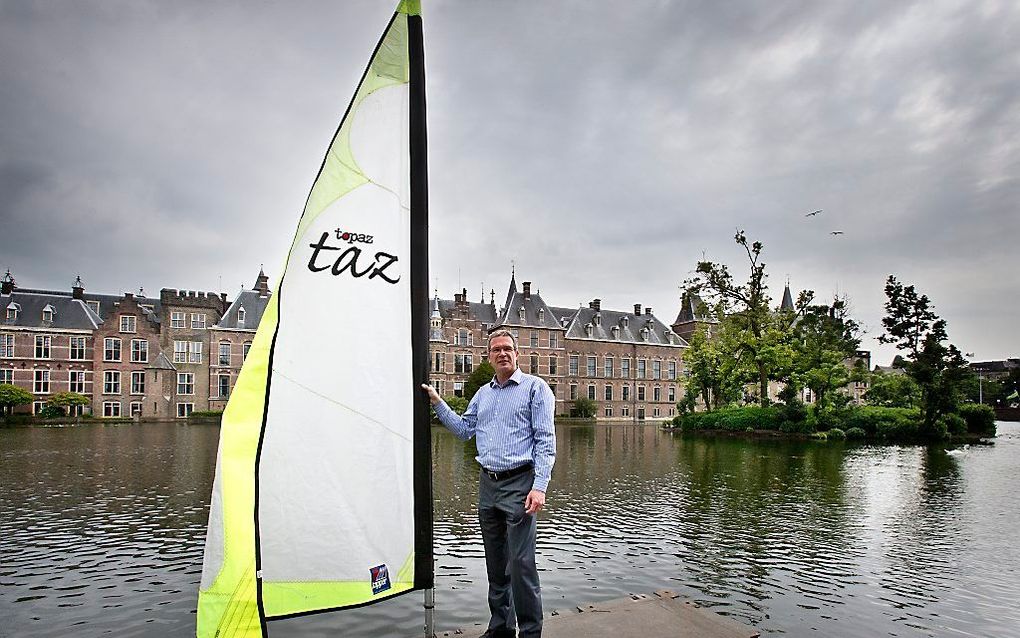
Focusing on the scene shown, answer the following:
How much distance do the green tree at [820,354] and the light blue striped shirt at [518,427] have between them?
3277 centimetres

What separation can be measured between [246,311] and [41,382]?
15061mm

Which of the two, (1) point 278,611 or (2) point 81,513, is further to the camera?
(2) point 81,513

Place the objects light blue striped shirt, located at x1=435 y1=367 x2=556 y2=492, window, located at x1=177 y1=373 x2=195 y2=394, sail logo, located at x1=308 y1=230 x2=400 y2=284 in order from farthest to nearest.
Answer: window, located at x1=177 y1=373 x2=195 y2=394
light blue striped shirt, located at x1=435 y1=367 x2=556 y2=492
sail logo, located at x1=308 y1=230 x2=400 y2=284

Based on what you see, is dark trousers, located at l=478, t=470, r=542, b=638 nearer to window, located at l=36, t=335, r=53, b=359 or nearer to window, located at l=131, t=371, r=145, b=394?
window, located at l=131, t=371, r=145, b=394

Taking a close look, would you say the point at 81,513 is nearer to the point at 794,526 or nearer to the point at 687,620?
the point at 687,620

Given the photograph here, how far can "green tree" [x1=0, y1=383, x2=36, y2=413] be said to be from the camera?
40.9 meters

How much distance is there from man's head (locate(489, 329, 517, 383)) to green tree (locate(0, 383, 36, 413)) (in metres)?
49.3

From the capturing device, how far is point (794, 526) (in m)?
10.2

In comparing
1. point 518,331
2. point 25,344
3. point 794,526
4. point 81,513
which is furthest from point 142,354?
point 794,526

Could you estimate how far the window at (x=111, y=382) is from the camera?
4813cm

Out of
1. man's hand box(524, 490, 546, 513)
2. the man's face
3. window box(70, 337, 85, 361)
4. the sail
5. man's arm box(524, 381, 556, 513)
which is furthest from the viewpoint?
window box(70, 337, 85, 361)

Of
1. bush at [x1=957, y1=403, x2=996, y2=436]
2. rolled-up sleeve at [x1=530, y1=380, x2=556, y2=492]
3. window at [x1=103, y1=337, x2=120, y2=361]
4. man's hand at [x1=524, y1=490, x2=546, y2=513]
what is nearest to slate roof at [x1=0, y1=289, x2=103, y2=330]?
window at [x1=103, y1=337, x2=120, y2=361]

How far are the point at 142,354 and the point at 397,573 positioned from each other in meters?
53.9

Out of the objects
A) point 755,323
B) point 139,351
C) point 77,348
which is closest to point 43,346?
point 77,348
